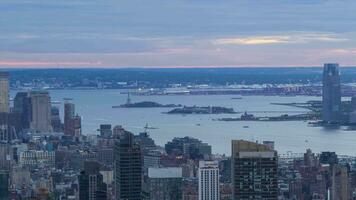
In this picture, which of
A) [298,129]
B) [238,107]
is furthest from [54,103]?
[238,107]

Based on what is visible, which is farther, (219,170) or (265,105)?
(265,105)

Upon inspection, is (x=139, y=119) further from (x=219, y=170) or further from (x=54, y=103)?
(x=219, y=170)

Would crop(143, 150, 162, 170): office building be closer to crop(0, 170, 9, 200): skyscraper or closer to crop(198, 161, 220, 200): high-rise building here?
crop(198, 161, 220, 200): high-rise building

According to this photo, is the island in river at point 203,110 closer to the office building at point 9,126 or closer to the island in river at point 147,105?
the island in river at point 147,105

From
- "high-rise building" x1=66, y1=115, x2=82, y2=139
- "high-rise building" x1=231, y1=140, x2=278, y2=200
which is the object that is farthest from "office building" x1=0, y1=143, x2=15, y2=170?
"high-rise building" x1=231, y1=140, x2=278, y2=200

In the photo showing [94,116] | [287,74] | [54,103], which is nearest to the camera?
[54,103]

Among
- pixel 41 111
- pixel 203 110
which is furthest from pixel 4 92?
pixel 203 110

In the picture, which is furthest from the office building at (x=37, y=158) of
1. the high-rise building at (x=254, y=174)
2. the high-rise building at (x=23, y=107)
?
the high-rise building at (x=254, y=174)

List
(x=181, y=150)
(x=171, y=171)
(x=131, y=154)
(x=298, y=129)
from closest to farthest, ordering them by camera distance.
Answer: (x=131, y=154) < (x=171, y=171) < (x=181, y=150) < (x=298, y=129)
